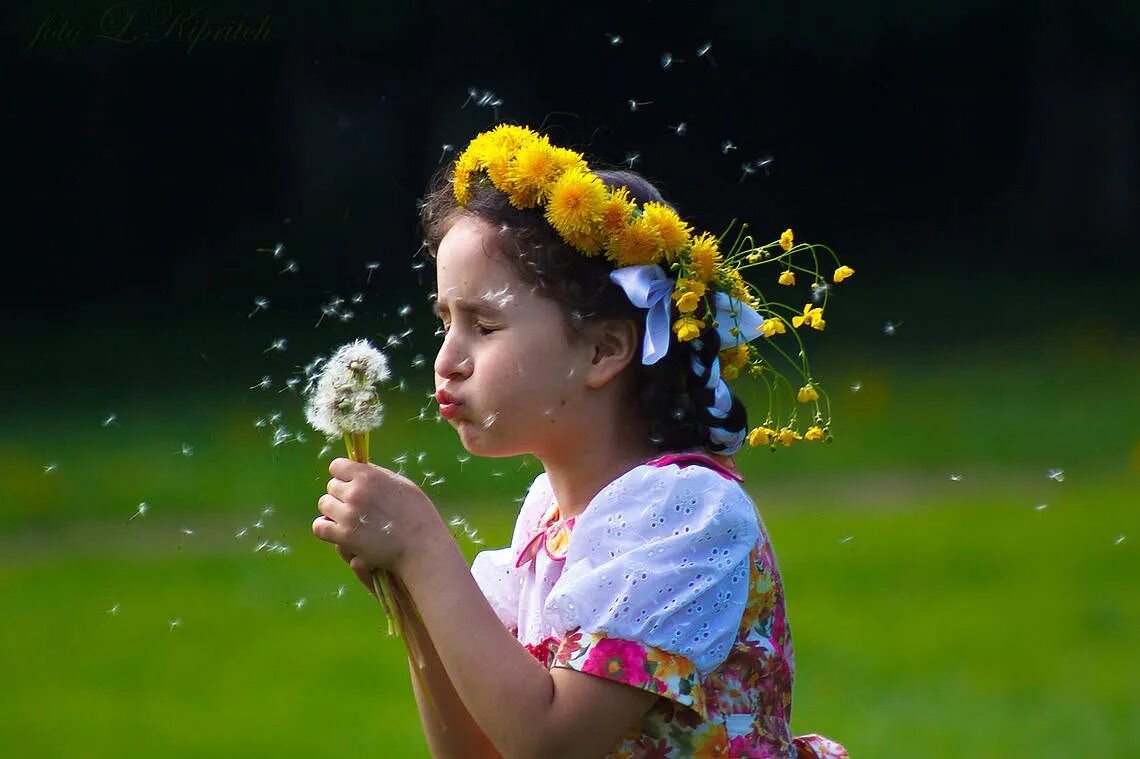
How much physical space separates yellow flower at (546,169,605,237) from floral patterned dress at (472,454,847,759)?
1.37 ft

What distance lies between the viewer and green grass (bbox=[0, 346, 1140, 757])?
24.3 feet

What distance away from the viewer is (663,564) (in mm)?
2803

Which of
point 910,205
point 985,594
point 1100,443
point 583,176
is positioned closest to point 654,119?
point 910,205

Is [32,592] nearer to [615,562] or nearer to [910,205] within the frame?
[615,562]

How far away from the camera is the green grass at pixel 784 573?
7410 millimetres

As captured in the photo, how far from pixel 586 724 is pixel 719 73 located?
51.9 feet

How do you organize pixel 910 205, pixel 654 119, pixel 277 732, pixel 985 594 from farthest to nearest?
1. pixel 910 205
2. pixel 654 119
3. pixel 985 594
4. pixel 277 732

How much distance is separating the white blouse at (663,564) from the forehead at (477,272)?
37 cm

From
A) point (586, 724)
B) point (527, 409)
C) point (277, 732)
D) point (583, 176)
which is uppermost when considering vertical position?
point (583, 176)

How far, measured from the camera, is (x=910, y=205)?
20.5 metres

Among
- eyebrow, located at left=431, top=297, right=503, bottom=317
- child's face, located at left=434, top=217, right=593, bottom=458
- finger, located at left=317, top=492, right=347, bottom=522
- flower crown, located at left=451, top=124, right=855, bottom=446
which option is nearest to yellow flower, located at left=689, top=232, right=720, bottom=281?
flower crown, located at left=451, top=124, right=855, bottom=446

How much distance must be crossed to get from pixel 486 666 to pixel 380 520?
311 millimetres

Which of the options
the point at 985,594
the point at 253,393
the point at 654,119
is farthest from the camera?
the point at 654,119

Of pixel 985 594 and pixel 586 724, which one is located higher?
pixel 586 724
